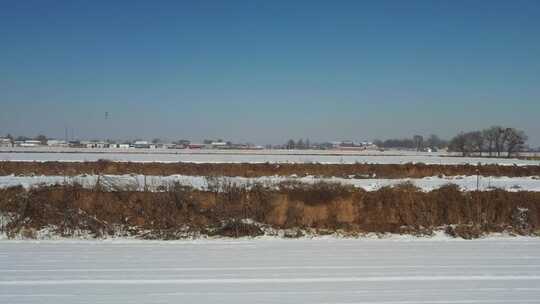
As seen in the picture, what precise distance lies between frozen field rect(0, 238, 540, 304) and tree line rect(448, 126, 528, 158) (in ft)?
379

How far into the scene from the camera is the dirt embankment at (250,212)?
45.2ft

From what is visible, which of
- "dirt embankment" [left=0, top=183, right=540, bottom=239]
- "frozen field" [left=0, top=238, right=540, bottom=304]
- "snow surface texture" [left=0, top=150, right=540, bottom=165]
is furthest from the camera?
"snow surface texture" [left=0, top=150, right=540, bottom=165]

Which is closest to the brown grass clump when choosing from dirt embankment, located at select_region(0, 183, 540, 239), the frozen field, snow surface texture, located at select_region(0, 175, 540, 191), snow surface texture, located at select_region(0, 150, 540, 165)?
snow surface texture, located at select_region(0, 175, 540, 191)

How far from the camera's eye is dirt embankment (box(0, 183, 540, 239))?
45.2 feet

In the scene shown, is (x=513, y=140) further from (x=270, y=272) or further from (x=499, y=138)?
(x=270, y=272)

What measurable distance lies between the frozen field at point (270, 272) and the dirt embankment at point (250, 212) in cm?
145

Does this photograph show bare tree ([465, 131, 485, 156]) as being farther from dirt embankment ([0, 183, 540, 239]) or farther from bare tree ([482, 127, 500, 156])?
dirt embankment ([0, 183, 540, 239])

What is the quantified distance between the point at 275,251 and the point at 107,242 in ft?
15.7

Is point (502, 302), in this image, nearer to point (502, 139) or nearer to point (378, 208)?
point (378, 208)

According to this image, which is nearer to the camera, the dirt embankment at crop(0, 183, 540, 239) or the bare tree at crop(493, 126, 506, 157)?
the dirt embankment at crop(0, 183, 540, 239)

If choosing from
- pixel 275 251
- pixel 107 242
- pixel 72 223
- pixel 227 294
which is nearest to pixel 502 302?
pixel 227 294

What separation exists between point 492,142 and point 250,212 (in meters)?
130

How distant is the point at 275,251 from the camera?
11195 millimetres

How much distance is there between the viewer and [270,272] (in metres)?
9.06
